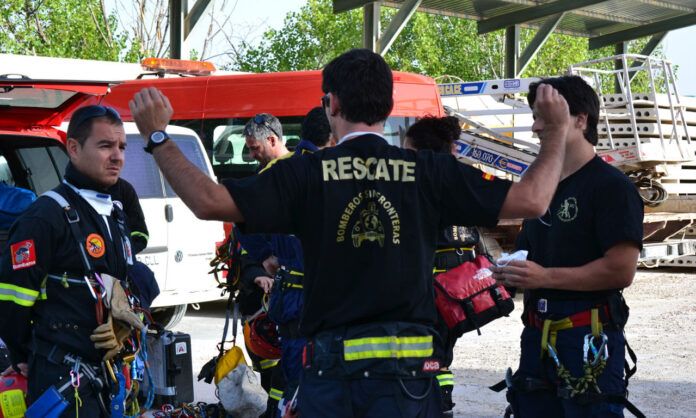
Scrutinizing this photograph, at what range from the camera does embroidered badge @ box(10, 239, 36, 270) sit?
4.25 metres

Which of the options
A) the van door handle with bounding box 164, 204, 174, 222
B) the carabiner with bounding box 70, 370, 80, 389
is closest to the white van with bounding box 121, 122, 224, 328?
the van door handle with bounding box 164, 204, 174, 222

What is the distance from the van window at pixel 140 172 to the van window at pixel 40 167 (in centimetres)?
270

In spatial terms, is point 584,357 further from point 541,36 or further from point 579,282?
point 541,36

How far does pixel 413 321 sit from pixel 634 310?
400 inches

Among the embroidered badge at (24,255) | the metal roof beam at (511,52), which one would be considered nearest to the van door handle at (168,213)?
the embroidered badge at (24,255)

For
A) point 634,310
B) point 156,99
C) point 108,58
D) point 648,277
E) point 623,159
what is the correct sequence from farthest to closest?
point 108,58 < point 648,277 < point 623,159 < point 634,310 < point 156,99

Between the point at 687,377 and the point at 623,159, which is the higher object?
the point at 623,159

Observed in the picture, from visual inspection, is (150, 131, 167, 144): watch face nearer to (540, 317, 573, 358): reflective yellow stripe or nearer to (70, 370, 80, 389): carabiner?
(70, 370, 80, 389): carabiner

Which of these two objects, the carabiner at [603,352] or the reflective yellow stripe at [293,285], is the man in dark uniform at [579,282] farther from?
the reflective yellow stripe at [293,285]

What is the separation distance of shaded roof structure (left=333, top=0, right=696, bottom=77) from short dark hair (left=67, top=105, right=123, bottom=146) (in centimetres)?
1543

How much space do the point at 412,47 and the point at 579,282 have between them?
38087 mm

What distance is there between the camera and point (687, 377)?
8930mm

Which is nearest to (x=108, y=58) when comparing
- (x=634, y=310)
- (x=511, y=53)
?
(x=511, y=53)

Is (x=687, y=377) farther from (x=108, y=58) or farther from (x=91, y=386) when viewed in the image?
(x=108, y=58)
